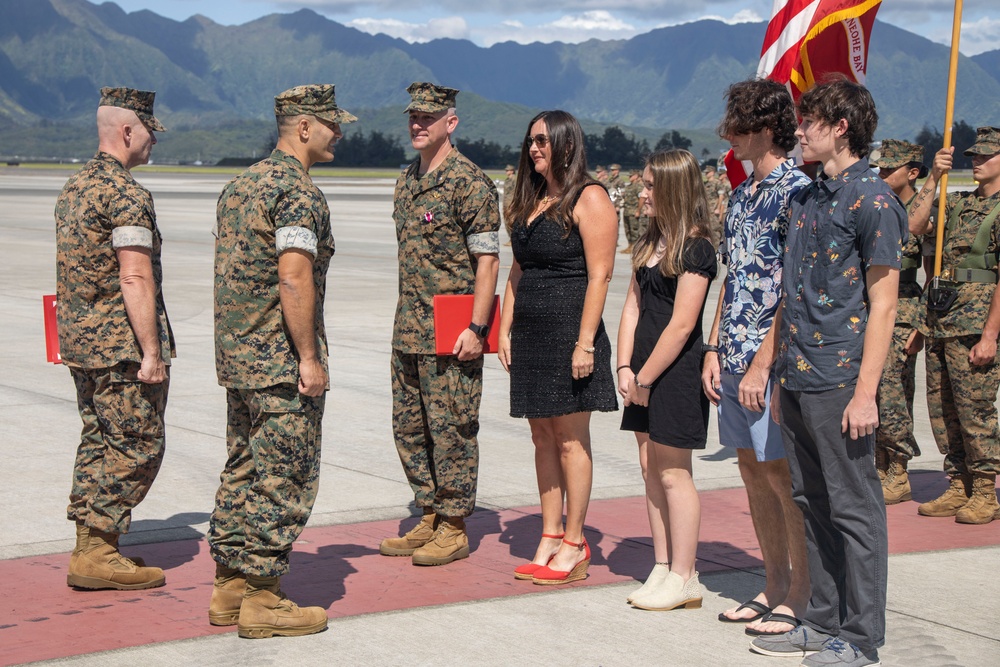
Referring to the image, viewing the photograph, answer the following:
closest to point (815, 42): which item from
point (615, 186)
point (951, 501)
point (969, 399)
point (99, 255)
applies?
point (969, 399)

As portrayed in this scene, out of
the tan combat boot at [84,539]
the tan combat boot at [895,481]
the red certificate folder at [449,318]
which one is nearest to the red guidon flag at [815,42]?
the tan combat boot at [895,481]

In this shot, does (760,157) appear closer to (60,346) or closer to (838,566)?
(838,566)

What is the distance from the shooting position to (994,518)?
6.41 m

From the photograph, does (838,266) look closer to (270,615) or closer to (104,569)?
(270,615)

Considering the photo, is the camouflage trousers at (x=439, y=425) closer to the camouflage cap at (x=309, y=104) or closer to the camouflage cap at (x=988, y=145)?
the camouflage cap at (x=309, y=104)

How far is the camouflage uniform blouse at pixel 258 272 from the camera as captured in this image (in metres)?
4.54

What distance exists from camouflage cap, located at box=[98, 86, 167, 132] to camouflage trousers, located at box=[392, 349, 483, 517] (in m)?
1.47

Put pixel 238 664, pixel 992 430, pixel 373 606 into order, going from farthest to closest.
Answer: pixel 992 430
pixel 373 606
pixel 238 664

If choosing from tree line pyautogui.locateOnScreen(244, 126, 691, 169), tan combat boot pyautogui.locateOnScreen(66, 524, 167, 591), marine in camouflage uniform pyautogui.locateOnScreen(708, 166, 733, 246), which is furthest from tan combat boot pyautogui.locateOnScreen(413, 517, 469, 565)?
tree line pyautogui.locateOnScreen(244, 126, 691, 169)

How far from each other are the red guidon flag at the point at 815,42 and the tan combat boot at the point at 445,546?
2881mm

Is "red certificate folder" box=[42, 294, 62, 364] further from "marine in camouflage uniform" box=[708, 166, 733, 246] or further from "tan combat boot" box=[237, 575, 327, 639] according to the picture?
"marine in camouflage uniform" box=[708, 166, 733, 246]

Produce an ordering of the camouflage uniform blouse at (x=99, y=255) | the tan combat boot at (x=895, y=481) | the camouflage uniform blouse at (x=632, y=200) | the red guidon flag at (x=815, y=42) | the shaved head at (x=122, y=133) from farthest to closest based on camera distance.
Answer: the camouflage uniform blouse at (x=632, y=200)
the red guidon flag at (x=815, y=42)
the tan combat boot at (x=895, y=481)
the shaved head at (x=122, y=133)
the camouflage uniform blouse at (x=99, y=255)

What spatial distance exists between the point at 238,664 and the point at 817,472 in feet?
6.89

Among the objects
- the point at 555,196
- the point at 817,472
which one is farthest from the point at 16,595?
the point at 817,472
